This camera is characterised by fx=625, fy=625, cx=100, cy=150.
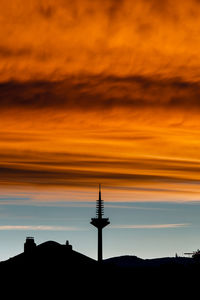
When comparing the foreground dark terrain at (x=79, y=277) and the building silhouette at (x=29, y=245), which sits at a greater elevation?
the building silhouette at (x=29, y=245)

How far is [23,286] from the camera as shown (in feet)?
175

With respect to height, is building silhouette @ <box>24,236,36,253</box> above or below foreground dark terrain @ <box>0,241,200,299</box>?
above

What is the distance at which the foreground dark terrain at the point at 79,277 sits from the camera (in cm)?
5331

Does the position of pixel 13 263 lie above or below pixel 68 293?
above

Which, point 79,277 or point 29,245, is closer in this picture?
point 79,277

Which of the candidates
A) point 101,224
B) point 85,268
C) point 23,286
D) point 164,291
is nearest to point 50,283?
point 23,286

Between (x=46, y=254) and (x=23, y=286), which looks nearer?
(x=23, y=286)

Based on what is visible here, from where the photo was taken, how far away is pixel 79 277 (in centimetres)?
5609

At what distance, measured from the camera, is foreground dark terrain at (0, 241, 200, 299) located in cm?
5331

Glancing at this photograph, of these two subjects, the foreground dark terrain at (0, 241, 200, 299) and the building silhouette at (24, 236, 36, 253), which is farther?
the building silhouette at (24, 236, 36, 253)

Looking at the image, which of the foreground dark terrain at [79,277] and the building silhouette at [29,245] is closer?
the foreground dark terrain at [79,277]

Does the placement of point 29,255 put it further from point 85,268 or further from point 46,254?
point 85,268

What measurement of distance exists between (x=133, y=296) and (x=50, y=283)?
284 inches

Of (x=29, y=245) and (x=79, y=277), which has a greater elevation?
(x=29, y=245)
